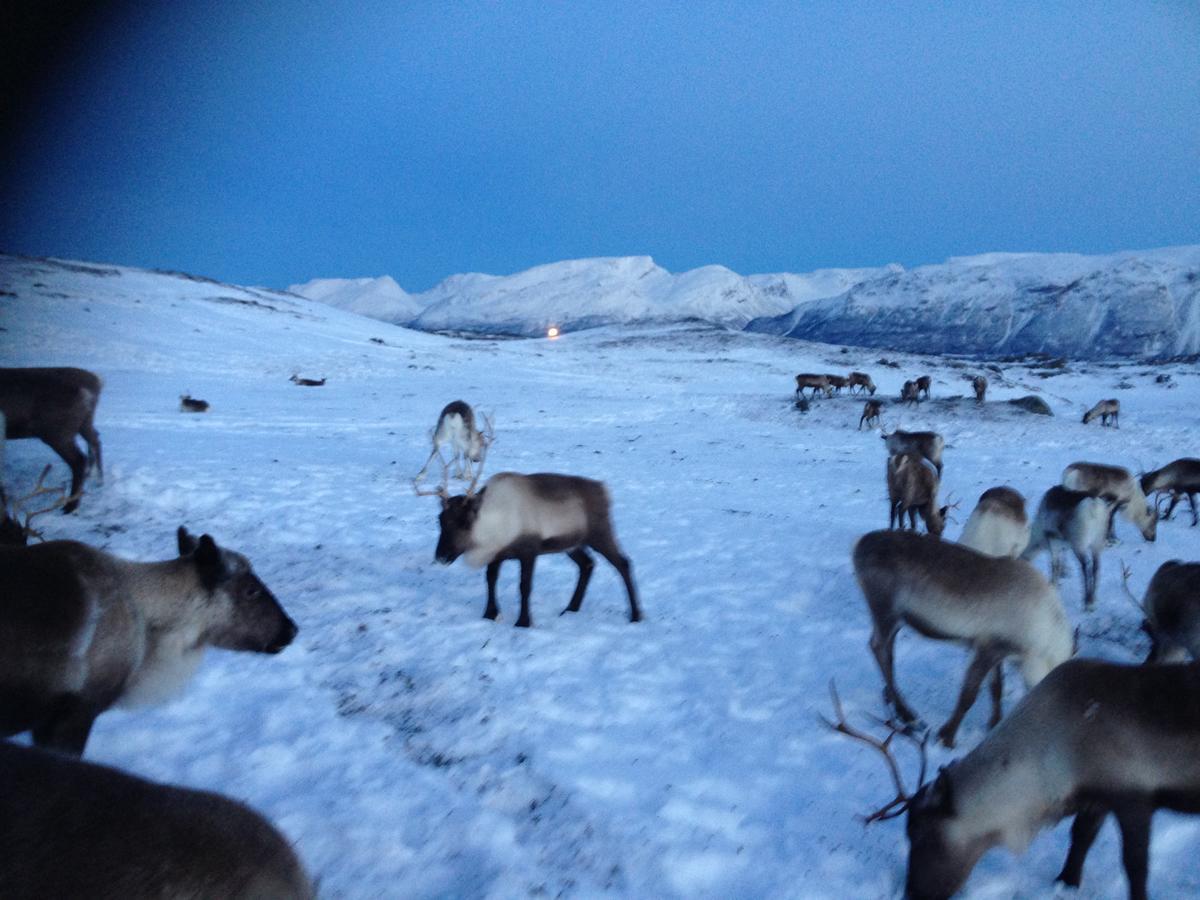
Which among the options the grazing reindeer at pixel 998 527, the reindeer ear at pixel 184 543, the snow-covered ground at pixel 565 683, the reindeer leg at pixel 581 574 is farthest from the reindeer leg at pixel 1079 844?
the reindeer ear at pixel 184 543

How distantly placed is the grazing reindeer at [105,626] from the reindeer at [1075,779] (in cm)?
336

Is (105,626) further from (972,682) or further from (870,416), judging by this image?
(870,416)

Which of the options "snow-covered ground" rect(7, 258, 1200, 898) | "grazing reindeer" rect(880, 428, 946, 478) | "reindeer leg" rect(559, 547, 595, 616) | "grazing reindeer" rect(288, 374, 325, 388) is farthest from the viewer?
"grazing reindeer" rect(288, 374, 325, 388)

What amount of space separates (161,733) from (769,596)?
532 cm

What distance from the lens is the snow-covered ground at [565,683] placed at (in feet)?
10.3

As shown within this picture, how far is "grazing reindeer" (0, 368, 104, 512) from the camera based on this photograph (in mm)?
7867

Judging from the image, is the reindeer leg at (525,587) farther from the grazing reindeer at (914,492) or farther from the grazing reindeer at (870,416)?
the grazing reindeer at (870,416)

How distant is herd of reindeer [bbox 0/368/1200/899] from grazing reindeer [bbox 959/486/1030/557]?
0.62 meters

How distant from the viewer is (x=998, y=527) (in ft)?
22.1

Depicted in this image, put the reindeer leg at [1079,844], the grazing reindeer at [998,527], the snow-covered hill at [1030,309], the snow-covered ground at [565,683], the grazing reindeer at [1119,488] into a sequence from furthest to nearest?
the snow-covered hill at [1030,309] → the grazing reindeer at [1119,488] → the grazing reindeer at [998,527] → the snow-covered ground at [565,683] → the reindeer leg at [1079,844]

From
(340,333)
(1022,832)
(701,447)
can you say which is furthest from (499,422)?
(340,333)

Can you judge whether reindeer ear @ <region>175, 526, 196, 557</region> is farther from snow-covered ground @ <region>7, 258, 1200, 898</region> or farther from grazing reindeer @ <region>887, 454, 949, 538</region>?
grazing reindeer @ <region>887, 454, 949, 538</region>

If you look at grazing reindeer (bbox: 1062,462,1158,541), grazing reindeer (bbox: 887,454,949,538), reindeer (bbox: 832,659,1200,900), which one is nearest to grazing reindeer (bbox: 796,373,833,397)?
grazing reindeer (bbox: 1062,462,1158,541)

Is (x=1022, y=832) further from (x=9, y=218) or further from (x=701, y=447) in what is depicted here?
(x=9, y=218)
